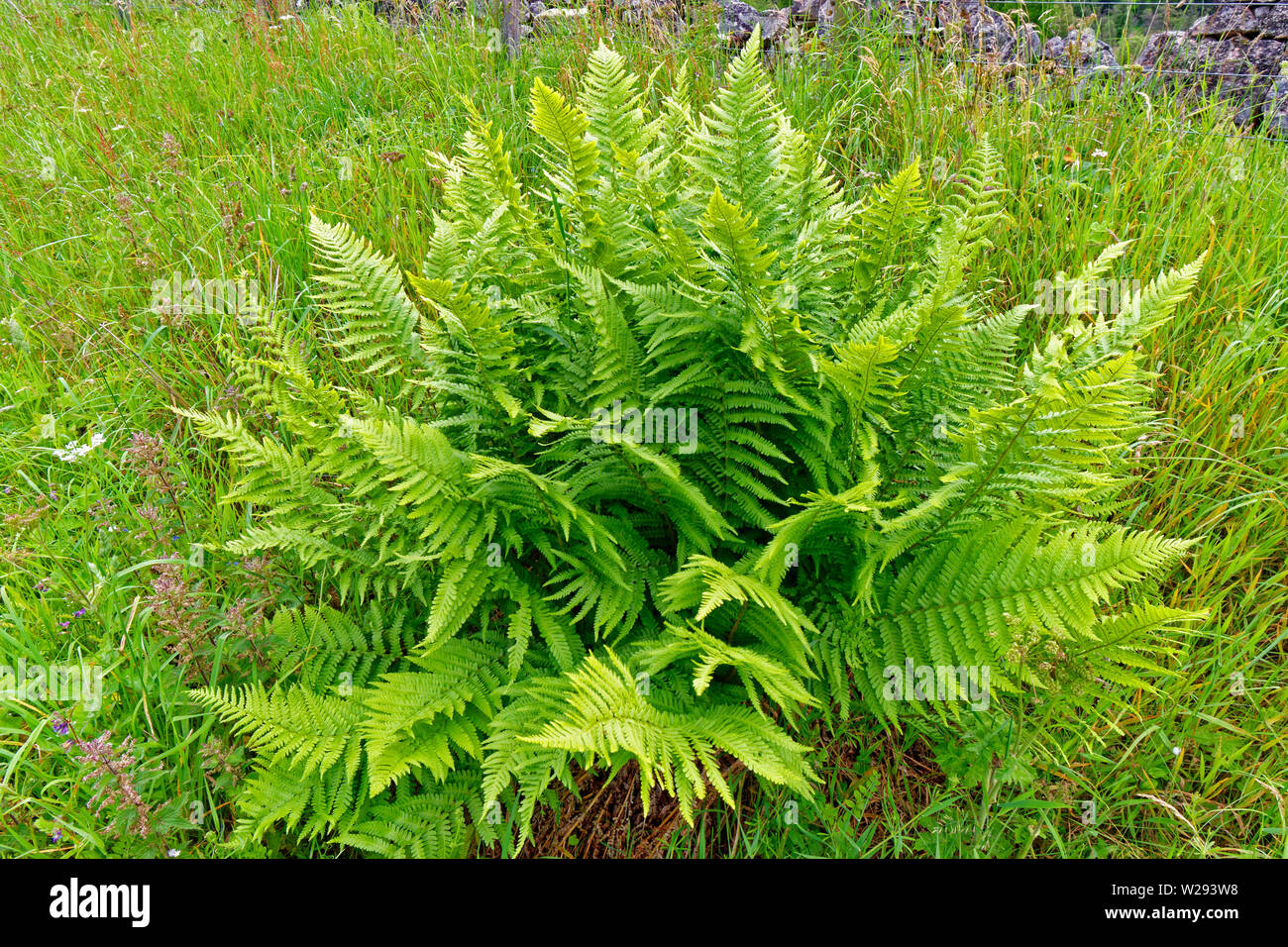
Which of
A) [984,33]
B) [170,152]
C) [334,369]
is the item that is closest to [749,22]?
[984,33]

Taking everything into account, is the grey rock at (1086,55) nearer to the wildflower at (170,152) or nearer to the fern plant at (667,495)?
the fern plant at (667,495)

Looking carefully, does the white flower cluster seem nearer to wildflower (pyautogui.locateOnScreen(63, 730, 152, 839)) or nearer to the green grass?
the green grass

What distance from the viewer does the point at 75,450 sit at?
2684 mm

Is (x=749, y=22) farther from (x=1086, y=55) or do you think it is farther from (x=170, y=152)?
(x=170, y=152)

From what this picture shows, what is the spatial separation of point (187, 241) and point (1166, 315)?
363 centimetres

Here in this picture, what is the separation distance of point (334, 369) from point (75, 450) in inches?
33.7

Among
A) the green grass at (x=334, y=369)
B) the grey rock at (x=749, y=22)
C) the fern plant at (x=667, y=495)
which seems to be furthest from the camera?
the grey rock at (x=749, y=22)

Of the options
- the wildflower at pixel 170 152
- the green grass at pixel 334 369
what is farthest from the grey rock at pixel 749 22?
the wildflower at pixel 170 152

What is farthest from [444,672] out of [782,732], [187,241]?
[187,241]

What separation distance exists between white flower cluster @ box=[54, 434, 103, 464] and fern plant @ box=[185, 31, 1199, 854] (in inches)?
26.9

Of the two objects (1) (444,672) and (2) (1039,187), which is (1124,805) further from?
(2) (1039,187)

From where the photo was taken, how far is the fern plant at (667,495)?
185 centimetres

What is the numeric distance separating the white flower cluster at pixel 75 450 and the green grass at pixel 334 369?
0.25 ft

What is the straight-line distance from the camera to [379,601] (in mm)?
2391
